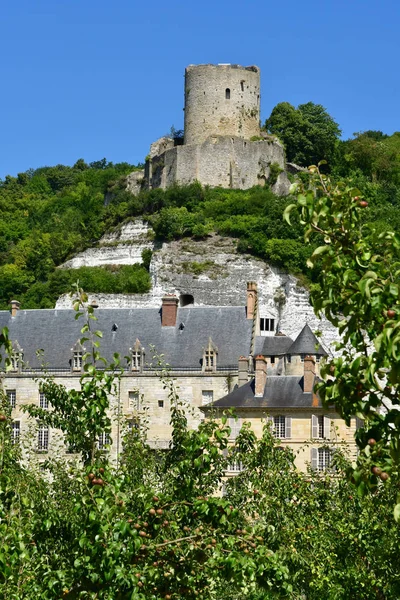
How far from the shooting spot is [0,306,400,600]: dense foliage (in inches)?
540

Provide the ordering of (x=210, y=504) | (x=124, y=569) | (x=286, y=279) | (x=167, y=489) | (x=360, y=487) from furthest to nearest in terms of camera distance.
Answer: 1. (x=286, y=279)
2. (x=167, y=489)
3. (x=210, y=504)
4. (x=124, y=569)
5. (x=360, y=487)

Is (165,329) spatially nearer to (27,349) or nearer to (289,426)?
(27,349)

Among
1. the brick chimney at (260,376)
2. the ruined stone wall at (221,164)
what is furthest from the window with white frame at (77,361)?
the ruined stone wall at (221,164)

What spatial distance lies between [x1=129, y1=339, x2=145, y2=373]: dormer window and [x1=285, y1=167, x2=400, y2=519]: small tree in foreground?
39.8 m

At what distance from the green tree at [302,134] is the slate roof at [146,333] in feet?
99.9

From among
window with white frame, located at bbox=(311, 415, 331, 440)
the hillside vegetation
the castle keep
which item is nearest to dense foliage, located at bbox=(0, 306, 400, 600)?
window with white frame, located at bbox=(311, 415, 331, 440)

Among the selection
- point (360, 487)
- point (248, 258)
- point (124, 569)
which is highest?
point (248, 258)

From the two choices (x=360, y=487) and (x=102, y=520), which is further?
(x=102, y=520)

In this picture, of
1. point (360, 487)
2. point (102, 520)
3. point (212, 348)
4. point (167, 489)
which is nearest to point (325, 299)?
point (360, 487)

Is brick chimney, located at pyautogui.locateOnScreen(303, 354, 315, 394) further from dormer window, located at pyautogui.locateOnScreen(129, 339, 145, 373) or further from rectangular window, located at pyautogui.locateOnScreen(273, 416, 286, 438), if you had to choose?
dormer window, located at pyautogui.locateOnScreen(129, 339, 145, 373)

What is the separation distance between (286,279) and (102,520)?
5221cm

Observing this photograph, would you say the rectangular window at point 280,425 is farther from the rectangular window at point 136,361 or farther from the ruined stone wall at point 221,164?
the ruined stone wall at point 221,164

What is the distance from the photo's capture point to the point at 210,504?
603 inches

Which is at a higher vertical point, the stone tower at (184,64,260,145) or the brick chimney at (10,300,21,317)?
the stone tower at (184,64,260,145)
